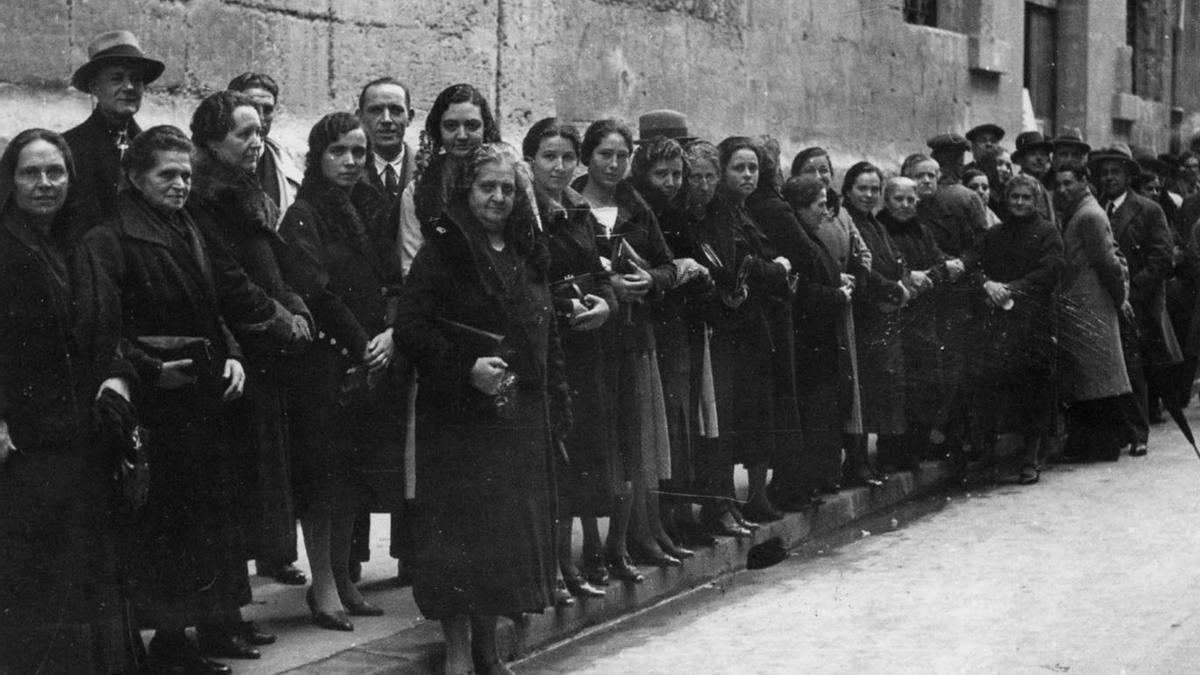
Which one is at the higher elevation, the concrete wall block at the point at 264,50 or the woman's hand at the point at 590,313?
A: the concrete wall block at the point at 264,50

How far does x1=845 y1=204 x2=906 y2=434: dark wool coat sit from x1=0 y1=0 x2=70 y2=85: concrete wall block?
4.20m

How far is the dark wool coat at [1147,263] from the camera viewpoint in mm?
12273

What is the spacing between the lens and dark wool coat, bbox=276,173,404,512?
6.34 metres

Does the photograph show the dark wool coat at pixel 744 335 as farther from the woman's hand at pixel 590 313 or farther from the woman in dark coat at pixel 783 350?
the woman's hand at pixel 590 313

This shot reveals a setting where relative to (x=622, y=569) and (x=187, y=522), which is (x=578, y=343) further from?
(x=187, y=522)

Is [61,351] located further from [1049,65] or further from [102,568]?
[1049,65]

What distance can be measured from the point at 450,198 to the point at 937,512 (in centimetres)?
462

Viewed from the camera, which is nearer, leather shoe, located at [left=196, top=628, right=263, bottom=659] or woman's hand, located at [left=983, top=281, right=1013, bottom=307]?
leather shoe, located at [left=196, top=628, right=263, bottom=659]

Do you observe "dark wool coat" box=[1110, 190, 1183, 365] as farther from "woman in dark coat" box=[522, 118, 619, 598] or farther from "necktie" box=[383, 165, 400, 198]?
"necktie" box=[383, 165, 400, 198]

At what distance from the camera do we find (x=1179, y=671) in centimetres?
607

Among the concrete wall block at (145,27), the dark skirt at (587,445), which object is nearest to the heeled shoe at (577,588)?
the dark skirt at (587,445)

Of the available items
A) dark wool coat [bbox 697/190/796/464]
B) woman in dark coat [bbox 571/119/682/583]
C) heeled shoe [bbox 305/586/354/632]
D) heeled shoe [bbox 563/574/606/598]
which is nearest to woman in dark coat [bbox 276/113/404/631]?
heeled shoe [bbox 305/586/354/632]

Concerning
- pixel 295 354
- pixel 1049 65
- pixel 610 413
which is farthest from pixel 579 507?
pixel 1049 65

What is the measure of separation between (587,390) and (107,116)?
201cm
